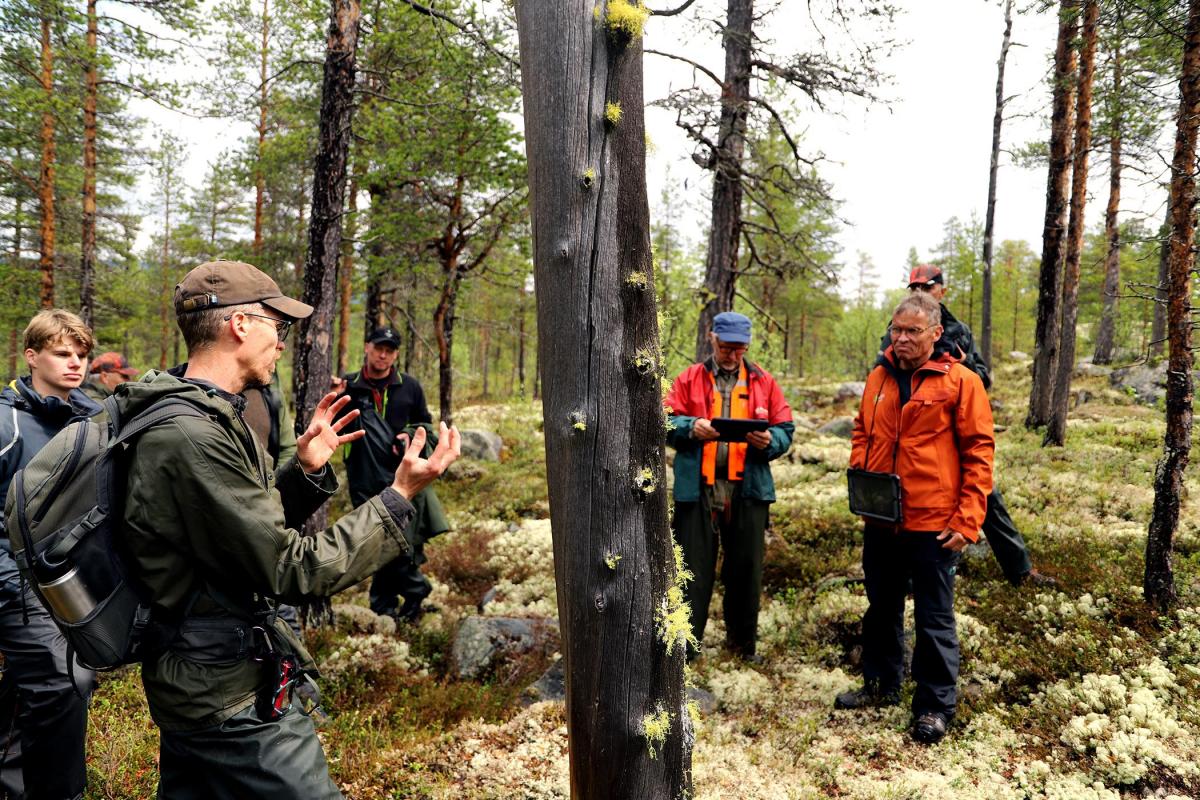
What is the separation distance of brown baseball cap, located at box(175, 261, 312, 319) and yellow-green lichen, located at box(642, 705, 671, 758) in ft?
6.39

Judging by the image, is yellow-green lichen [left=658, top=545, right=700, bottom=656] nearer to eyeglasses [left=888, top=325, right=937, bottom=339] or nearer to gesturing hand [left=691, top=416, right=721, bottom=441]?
gesturing hand [left=691, top=416, right=721, bottom=441]

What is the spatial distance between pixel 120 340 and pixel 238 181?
422 inches

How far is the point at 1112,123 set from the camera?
916 centimetres

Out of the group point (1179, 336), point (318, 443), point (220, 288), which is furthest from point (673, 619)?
point (1179, 336)

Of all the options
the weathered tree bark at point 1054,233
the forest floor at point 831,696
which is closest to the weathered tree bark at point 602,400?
the forest floor at point 831,696

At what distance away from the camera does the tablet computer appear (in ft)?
16.2

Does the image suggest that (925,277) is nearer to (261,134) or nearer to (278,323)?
(278,323)

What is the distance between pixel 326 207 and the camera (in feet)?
20.8

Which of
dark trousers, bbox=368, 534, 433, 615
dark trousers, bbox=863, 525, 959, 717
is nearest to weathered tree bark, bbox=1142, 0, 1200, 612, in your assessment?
dark trousers, bbox=863, 525, 959, 717

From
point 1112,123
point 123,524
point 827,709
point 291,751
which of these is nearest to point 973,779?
point 827,709

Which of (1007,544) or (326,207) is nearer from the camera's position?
(1007,544)

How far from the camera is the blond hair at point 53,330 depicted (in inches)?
148

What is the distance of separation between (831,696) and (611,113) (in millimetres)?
4768

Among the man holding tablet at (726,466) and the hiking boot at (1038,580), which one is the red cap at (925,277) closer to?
the man holding tablet at (726,466)
